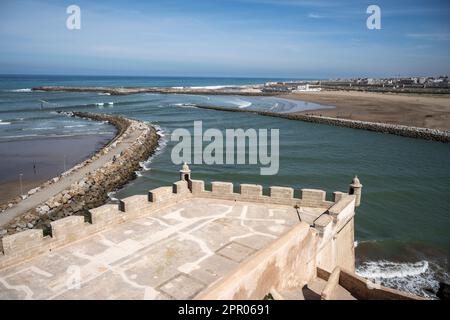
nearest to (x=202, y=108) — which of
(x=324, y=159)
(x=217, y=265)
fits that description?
(x=324, y=159)

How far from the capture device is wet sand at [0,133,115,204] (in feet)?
71.7

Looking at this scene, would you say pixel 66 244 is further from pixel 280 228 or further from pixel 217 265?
pixel 280 228

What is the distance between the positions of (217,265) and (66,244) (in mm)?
4040

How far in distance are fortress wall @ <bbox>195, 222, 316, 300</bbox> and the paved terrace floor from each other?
109cm

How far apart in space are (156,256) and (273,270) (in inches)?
117

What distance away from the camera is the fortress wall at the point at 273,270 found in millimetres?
6035

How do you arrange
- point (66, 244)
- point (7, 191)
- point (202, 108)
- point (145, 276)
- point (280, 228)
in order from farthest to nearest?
point (202, 108) → point (7, 191) → point (280, 228) → point (66, 244) → point (145, 276)

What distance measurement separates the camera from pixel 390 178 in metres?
24.5

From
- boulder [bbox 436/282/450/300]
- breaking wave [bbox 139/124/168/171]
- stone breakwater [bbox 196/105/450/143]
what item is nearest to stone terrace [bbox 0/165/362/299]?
boulder [bbox 436/282/450/300]

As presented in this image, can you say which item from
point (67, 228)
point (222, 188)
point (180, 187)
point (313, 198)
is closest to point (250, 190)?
point (222, 188)

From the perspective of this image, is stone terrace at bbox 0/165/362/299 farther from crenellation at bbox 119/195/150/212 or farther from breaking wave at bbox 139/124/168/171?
breaking wave at bbox 139/124/168/171

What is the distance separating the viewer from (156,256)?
333 inches

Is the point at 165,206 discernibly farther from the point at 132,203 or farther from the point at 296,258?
the point at 296,258

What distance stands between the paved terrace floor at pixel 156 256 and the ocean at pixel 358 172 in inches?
273
